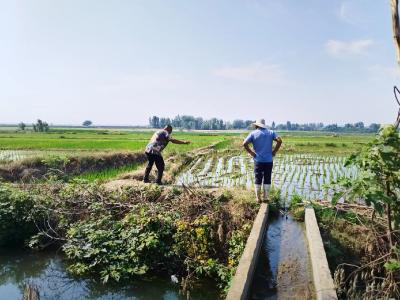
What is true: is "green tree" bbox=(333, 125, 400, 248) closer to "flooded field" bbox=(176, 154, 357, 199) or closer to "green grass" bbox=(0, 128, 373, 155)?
"flooded field" bbox=(176, 154, 357, 199)

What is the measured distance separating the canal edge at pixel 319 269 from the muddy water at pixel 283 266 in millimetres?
215

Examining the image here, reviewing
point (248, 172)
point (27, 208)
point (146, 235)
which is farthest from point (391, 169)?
point (248, 172)

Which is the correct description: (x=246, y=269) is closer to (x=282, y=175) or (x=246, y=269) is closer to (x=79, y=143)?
(x=282, y=175)

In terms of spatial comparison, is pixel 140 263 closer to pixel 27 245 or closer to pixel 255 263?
pixel 255 263

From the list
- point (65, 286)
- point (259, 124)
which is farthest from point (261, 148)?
point (65, 286)

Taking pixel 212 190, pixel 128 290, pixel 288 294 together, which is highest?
pixel 212 190

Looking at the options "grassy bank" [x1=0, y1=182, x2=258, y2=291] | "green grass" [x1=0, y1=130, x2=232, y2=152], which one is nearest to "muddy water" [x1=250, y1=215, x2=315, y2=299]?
"grassy bank" [x1=0, y1=182, x2=258, y2=291]

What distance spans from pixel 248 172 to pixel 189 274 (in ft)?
29.2

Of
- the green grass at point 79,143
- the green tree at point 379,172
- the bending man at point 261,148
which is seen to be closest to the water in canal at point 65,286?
the bending man at point 261,148

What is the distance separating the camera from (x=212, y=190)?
7.43 m

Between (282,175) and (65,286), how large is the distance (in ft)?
30.9

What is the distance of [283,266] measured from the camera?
479 cm

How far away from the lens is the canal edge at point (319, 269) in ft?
11.8

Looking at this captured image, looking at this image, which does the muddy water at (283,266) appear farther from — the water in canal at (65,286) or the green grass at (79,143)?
the green grass at (79,143)
